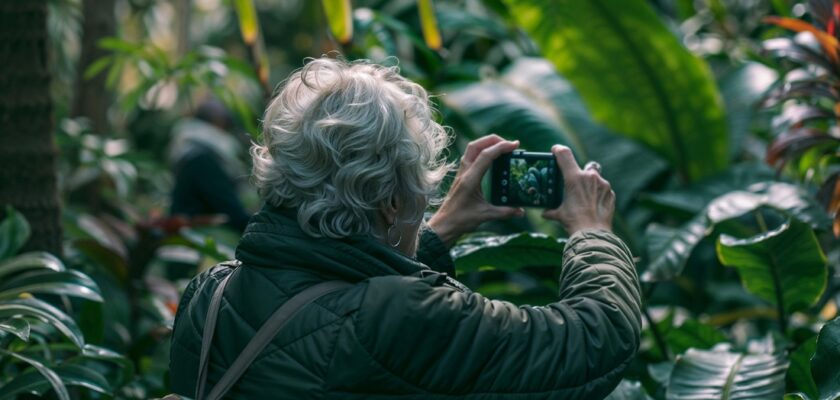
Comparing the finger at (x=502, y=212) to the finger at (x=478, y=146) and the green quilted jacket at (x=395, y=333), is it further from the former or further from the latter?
the green quilted jacket at (x=395, y=333)

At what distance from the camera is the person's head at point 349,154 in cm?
165

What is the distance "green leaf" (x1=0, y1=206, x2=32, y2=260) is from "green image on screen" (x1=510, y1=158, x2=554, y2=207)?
53.0 inches

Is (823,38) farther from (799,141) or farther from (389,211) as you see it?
(389,211)

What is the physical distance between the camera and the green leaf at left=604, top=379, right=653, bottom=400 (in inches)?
92.1

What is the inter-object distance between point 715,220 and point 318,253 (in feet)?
4.84

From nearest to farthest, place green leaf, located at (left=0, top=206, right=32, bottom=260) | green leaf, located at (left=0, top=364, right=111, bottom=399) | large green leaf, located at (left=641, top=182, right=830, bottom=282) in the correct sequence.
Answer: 1. green leaf, located at (left=0, top=364, right=111, bottom=399)
2. green leaf, located at (left=0, top=206, right=32, bottom=260)
3. large green leaf, located at (left=641, top=182, right=830, bottom=282)

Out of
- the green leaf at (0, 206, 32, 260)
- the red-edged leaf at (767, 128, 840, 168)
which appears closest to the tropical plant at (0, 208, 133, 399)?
the green leaf at (0, 206, 32, 260)

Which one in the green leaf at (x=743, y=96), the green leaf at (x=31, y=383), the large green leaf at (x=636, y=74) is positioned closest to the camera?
the green leaf at (x=31, y=383)

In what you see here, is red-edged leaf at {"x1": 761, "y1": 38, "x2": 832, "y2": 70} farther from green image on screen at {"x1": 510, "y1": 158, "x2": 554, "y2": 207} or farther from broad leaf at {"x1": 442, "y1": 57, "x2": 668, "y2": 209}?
green image on screen at {"x1": 510, "y1": 158, "x2": 554, "y2": 207}

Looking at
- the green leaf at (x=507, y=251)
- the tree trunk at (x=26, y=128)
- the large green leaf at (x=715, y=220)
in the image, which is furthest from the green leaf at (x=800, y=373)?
the tree trunk at (x=26, y=128)

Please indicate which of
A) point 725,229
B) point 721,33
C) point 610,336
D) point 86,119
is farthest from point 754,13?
point 610,336

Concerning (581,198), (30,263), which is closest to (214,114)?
(30,263)

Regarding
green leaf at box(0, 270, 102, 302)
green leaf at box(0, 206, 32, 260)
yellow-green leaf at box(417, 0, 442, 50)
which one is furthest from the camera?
yellow-green leaf at box(417, 0, 442, 50)

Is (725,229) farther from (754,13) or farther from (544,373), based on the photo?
(754,13)
